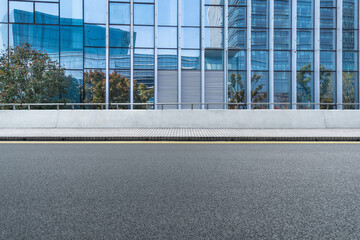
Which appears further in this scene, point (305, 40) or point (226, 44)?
point (305, 40)

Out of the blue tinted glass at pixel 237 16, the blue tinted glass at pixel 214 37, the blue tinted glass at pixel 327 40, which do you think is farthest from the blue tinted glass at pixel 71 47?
the blue tinted glass at pixel 327 40

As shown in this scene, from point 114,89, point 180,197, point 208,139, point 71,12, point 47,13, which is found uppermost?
point 71,12

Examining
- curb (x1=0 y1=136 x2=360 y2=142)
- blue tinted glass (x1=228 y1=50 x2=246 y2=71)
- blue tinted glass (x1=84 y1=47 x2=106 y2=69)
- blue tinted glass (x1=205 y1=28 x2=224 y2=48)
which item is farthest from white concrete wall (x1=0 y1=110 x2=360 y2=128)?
blue tinted glass (x1=205 y1=28 x2=224 y2=48)

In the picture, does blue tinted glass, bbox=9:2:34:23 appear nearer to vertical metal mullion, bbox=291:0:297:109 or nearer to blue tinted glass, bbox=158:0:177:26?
blue tinted glass, bbox=158:0:177:26

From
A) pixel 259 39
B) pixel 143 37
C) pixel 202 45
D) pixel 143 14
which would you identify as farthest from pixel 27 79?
pixel 259 39

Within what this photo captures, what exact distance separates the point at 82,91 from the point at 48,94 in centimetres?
484

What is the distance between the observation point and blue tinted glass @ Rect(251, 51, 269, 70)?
2909 cm

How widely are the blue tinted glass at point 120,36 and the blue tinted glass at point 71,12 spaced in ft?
9.55

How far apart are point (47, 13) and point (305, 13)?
23.5m

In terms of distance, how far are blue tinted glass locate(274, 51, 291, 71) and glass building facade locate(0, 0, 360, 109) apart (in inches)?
3.7

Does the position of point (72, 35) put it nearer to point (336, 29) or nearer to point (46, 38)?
point (46, 38)

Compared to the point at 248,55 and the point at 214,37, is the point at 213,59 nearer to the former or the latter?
the point at 214,37

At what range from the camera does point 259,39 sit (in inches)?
1155

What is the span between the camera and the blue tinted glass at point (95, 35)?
90.8 ft
